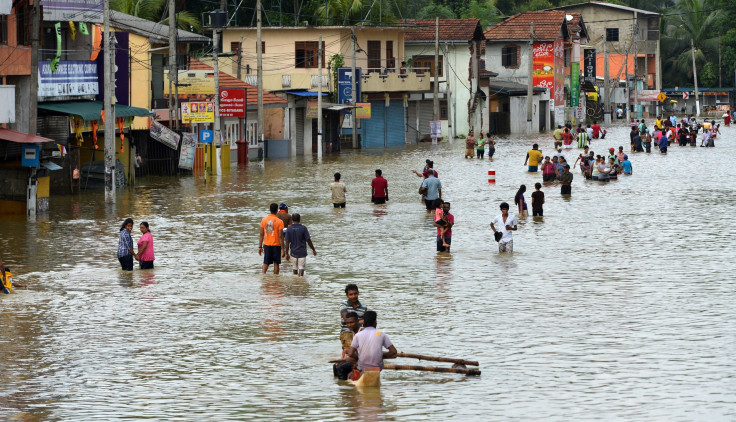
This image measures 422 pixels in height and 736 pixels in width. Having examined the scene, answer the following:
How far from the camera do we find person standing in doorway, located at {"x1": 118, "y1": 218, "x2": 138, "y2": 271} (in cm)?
2305

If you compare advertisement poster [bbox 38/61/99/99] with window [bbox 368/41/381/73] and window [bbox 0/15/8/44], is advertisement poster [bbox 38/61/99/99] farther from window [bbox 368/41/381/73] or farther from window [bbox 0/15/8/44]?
window [bbox 368/41/381/73]

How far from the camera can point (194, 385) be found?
14781mm

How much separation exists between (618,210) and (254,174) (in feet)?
65.3

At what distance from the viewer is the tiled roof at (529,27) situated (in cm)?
9681

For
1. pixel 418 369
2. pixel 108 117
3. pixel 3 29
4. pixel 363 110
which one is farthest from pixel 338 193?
pixel 363 110

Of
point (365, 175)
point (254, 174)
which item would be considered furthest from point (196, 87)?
point (365, 175)

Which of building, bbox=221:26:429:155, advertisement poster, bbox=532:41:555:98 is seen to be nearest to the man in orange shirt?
building, bbox=221:26:429:155

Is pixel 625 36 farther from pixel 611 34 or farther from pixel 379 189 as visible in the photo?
pixel 379 189

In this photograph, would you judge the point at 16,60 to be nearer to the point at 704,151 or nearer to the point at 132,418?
the point at 132,418

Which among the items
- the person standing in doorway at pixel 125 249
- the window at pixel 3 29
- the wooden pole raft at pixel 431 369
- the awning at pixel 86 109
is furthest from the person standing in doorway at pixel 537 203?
the wooden pole raft at pixel 431 369

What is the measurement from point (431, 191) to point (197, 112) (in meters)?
19.7

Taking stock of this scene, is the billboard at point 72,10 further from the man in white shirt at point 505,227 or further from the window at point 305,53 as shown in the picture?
the window at point 305,53

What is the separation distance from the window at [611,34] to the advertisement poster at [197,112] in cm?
8642

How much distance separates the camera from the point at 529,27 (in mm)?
96750
